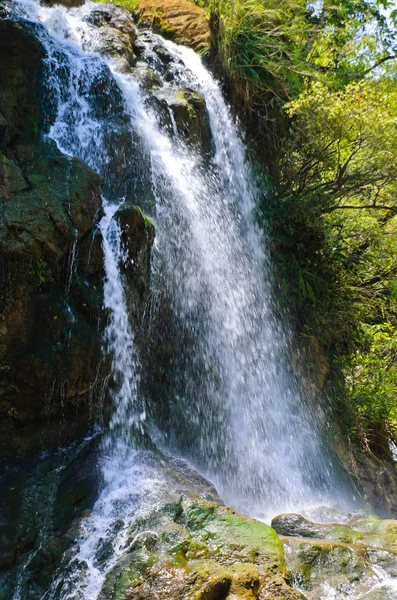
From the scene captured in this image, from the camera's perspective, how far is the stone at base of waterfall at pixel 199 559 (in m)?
2.82

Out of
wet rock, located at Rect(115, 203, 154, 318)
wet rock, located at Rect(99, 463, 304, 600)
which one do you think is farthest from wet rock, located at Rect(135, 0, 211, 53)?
wet rock, located at Rect(99, 463, 304, 600)

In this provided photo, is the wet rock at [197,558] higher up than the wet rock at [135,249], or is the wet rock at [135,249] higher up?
the wet rock at [135,249]

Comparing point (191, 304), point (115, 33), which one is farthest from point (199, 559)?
point (115, 33)

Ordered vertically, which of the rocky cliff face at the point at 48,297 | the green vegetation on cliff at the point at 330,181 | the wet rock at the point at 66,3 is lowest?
the rocky cliff face at the point at 48,297

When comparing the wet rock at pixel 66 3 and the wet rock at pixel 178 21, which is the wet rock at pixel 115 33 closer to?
the wet rock at pixel 66 3

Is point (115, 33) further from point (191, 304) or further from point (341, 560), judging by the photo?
point (341, 560)

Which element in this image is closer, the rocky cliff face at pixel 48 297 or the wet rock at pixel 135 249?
the rocky cliff face at pixel 48 297

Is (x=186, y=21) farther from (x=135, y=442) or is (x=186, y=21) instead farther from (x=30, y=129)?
(x=135, y=442)

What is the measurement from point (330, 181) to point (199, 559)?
289 inches

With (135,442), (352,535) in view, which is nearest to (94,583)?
(135,442)

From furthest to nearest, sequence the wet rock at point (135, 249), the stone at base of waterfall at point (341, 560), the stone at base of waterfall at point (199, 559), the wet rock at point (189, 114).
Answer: the wet rock at point (189, 114), the wet rock at point (135, 249), the stone at base of waterfall at point (341, 560), the stone at base of waterfall at point (199, 559)

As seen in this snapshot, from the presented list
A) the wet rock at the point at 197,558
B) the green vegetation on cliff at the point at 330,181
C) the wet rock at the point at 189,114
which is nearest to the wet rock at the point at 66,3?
the wet rock at the point at 189,114

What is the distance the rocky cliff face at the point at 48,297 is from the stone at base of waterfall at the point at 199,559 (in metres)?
1.62

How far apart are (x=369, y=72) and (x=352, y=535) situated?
8.94 metres
